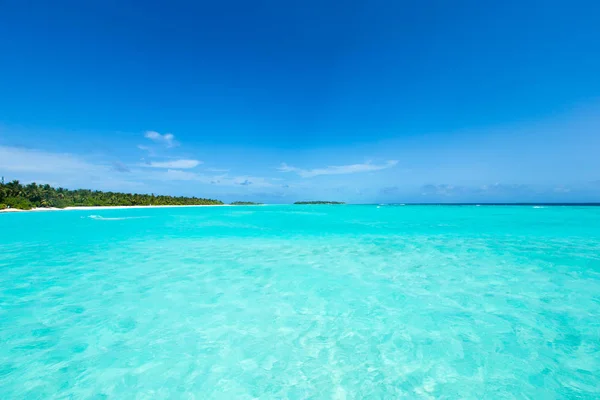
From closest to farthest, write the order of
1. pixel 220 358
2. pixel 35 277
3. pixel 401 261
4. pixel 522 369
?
pixel 522 369 → pixel 220 358 → pixel 35 277 → pixel 401 261

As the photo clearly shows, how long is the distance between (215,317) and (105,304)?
2.39 metres

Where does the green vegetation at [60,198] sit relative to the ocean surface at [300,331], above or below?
above

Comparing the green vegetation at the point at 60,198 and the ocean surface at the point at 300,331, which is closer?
the ocean surface at the point at 300,331

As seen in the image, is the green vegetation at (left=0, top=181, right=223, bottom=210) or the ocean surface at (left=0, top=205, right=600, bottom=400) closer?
the ocean surface at (left=0, top=205, right=600, bottom=400)

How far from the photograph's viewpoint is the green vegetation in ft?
149

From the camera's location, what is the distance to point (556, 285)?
6590 millimetres

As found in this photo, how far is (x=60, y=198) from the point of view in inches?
2201

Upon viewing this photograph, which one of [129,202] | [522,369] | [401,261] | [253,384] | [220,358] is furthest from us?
[129,202]

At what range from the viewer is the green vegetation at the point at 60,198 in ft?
149

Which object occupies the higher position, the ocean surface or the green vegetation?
the green vegetation

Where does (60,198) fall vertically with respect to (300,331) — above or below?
above

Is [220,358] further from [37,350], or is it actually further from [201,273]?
[201,273]

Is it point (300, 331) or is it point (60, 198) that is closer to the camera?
point (300, 331)

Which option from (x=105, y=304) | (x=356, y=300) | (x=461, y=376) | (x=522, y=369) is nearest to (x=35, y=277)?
(x=105, y=304)
